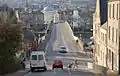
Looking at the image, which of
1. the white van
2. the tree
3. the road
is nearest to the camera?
the tree

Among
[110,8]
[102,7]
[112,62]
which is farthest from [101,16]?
[112,62]

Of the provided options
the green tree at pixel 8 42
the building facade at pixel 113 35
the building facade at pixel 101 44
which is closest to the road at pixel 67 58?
the building facade at pixel 101 44

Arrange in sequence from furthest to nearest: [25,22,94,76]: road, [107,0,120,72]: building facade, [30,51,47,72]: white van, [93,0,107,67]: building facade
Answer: [93,0,107,67]: building facade
[107,0,120,72]: building facade
[30,51,47,72]: white van
[25,22,94,76]: road

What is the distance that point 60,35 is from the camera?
119 m

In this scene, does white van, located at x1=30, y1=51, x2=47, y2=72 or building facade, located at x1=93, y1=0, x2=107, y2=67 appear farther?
building facade, located at x1=93, y1=0, x2=107, y2=67

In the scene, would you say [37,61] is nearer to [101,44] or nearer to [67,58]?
[101,44]

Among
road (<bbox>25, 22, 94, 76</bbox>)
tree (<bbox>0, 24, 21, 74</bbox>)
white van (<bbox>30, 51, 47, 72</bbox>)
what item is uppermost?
tree (<bbox>0, 24, 21, 74</bbox>)

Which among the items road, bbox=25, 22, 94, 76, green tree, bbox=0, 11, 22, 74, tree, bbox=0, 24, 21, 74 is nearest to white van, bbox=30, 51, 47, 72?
road, bbox=25, 22, 94, 76

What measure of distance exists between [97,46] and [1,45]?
32.6 m

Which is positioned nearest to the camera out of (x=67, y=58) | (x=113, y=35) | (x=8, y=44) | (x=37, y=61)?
(x=8, y=44)

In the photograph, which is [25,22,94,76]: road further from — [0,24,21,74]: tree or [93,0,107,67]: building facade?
[0,24,21,74]: tree

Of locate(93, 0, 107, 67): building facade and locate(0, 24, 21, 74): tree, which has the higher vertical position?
locate(0, 24, 21, 74): tree

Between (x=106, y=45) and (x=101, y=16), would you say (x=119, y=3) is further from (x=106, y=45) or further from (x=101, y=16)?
(x=101, y=16)

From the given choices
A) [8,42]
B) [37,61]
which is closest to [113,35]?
[37,61]
